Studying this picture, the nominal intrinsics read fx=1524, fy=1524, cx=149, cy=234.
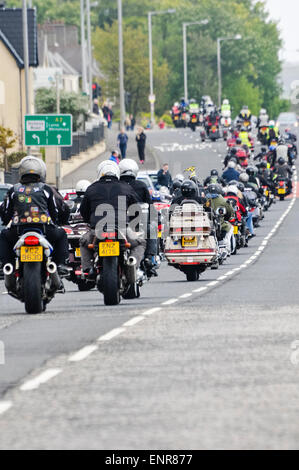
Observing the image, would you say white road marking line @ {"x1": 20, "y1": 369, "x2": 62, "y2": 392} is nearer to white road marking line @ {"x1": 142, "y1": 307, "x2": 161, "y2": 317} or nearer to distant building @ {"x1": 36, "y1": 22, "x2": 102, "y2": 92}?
white road marking line @ {"x1": 142, "y1": 307, "x2": 161, "y2": 317}

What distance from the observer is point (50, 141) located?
155ft

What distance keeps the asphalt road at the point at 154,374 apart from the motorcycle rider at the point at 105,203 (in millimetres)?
614

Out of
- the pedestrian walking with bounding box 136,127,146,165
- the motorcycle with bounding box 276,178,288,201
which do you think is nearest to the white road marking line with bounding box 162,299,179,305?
the motorcycle with bounding box 276,178,288,201

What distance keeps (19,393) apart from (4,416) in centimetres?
95

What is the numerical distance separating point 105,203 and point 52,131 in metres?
30.3

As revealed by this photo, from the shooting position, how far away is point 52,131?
47.5 meters

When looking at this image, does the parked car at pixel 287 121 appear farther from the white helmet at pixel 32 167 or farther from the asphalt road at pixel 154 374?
the white helmet at pixel 32 167

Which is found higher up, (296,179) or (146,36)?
(146,36)

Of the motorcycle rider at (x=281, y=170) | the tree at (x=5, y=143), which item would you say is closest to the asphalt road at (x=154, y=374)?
the tree at (x=5, y=143)

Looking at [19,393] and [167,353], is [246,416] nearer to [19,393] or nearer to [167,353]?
[19,393]

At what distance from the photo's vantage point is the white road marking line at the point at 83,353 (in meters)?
11.2

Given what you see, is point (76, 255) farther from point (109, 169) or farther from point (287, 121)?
point (287, 121)
